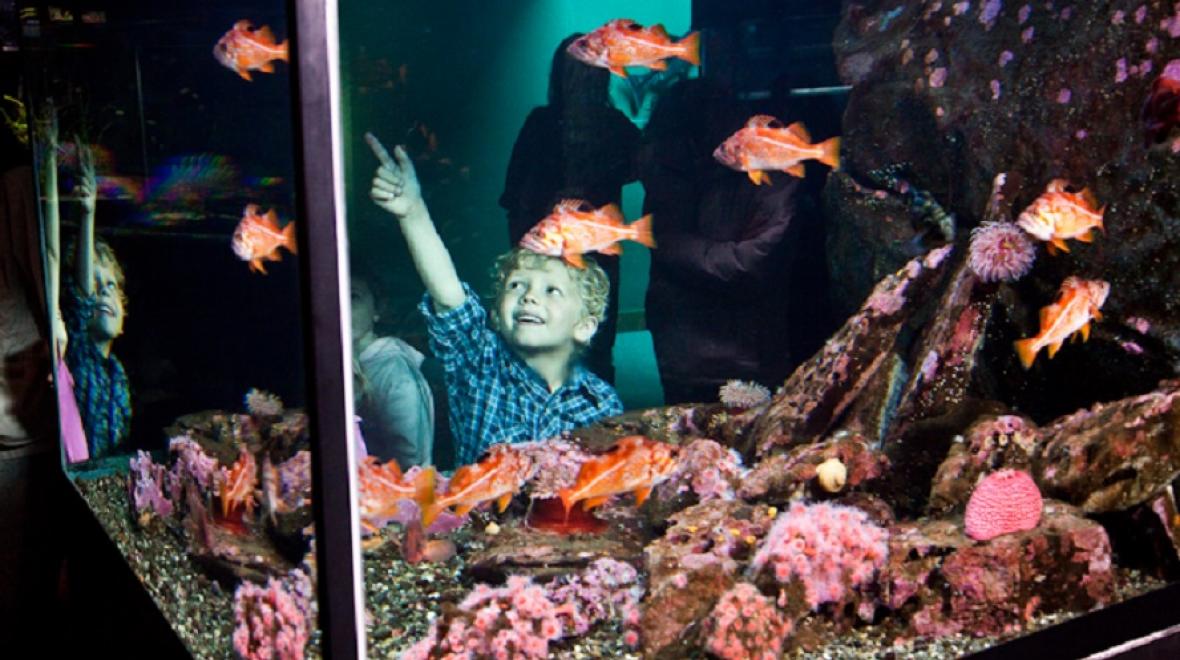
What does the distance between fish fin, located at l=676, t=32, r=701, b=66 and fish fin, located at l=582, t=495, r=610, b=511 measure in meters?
1.09

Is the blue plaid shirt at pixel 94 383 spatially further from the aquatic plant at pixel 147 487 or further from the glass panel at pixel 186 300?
the aquatic plant at pixel 147 487

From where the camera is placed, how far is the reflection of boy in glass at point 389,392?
7.08 feet

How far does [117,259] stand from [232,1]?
4.66 feet

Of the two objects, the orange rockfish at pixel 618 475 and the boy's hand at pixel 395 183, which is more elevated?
the boy's hand at pixel 395 183

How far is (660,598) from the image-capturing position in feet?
8.23

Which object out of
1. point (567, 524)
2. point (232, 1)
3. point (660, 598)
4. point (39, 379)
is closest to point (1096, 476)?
point (660, 598)

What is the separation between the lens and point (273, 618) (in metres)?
2.36

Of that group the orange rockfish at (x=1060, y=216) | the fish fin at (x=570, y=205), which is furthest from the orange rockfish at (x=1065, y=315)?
the fish fin at (x=570, y=205)

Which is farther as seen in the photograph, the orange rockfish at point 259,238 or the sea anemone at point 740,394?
the sea anemone at point 740,394

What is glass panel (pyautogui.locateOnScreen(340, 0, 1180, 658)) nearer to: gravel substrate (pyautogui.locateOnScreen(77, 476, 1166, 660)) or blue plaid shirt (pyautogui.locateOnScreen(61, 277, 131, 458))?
gravel substrate (pyautogui.locateOnScreen(77, 476, 1166, 660))

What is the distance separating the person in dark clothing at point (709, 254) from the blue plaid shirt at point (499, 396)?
0.73 ft

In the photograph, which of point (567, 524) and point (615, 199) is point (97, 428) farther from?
point (615, 199)

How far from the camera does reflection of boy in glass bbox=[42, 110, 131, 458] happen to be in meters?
3.33

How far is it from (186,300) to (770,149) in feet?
5.24
